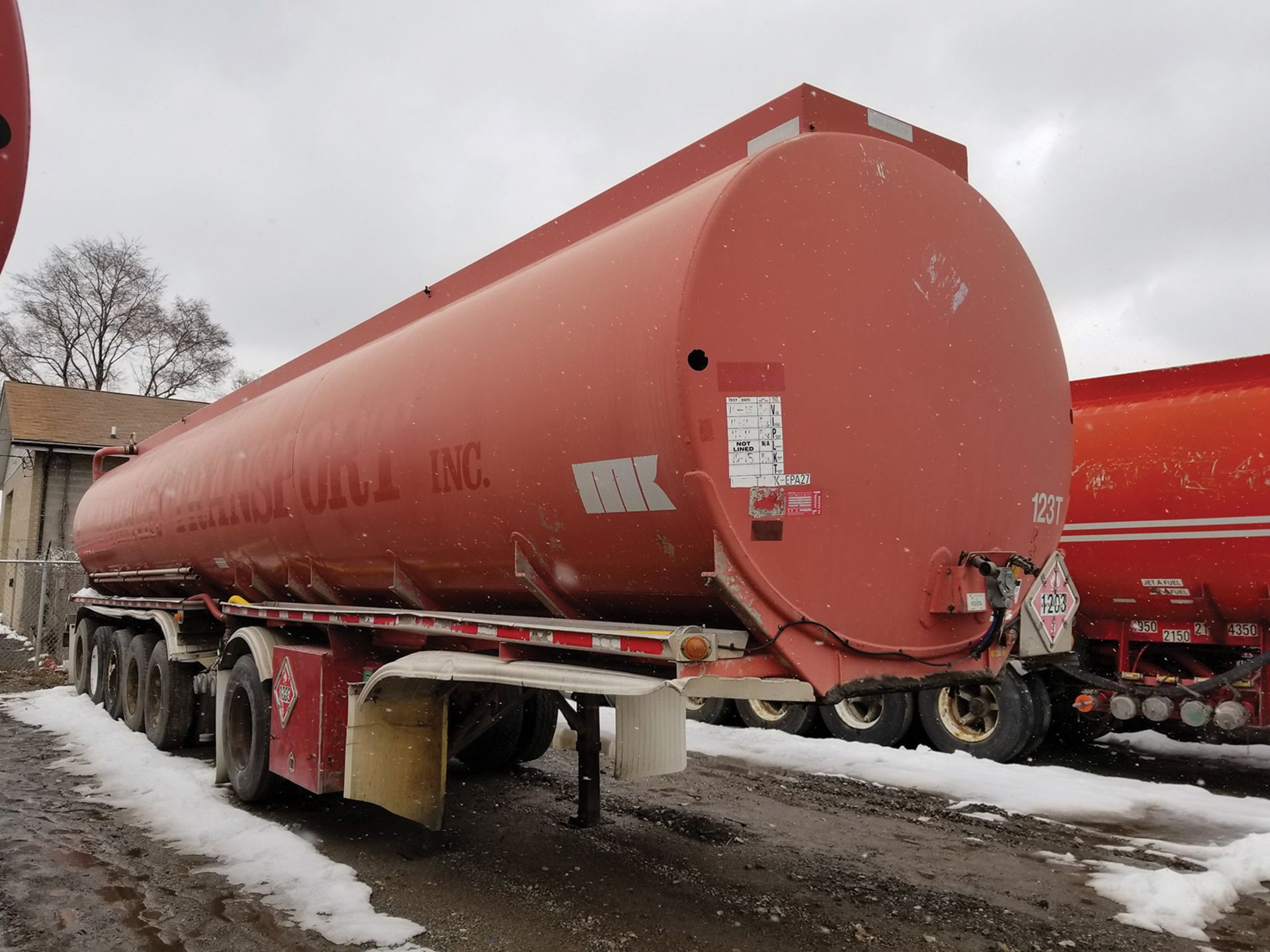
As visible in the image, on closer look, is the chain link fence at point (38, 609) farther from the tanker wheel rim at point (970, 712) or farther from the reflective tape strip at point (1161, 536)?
the reflective tape strip at point (1161, 536)

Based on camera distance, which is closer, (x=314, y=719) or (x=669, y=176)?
(x=669, y=176)

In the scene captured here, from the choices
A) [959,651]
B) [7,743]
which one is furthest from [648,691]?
[7,743]

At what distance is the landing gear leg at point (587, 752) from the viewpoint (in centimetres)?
521

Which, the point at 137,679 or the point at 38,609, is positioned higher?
the point at 38,609

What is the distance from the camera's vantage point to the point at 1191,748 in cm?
920

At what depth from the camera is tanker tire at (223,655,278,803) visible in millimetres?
6512

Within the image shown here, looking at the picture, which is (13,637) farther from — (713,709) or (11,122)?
(11,122)

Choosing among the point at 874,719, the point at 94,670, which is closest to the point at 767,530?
the point at 874,719

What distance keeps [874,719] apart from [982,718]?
98cm

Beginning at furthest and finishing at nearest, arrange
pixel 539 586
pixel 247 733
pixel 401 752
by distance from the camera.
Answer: pixel 247 733 < pixel 401 752 < pixel 539 586

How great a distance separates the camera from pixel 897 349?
3.95 m

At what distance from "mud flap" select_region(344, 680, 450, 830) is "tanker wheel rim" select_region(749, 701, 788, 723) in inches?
185

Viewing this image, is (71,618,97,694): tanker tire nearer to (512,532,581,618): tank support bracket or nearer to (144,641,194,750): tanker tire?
(144,641,194,750): tanker tire

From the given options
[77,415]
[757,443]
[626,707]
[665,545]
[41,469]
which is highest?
[77,415]
